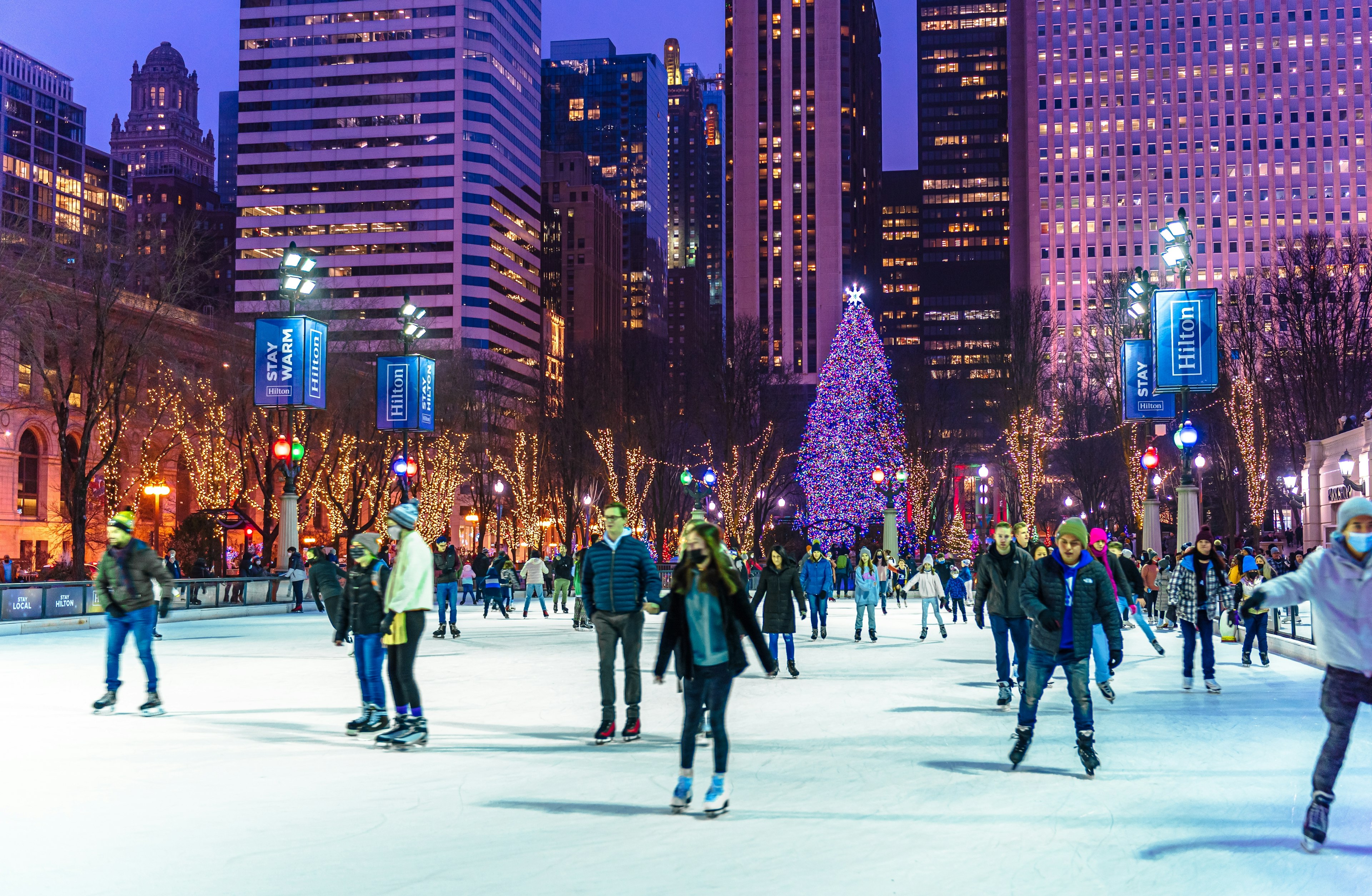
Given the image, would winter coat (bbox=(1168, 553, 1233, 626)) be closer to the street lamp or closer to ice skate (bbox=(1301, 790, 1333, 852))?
ice skate (bbox=(1301, 790, 1333, 852))

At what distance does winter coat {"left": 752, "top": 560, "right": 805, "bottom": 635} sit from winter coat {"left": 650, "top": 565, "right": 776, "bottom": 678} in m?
7.60

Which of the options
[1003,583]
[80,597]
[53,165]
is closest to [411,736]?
[1003,583]

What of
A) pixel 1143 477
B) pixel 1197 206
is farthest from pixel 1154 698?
pixel 1197 206

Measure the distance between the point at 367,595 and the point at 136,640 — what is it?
3281 millimetres

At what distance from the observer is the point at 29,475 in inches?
2231

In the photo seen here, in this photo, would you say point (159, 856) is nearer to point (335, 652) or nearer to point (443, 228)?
point (335, 652)

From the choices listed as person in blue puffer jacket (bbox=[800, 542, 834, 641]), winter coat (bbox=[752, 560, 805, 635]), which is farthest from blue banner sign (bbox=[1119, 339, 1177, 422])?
winter coat (bbox=[752, 560, 805, 635])

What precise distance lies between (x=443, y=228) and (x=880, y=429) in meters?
109

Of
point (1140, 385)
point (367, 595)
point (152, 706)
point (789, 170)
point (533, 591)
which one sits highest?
point (789, 170)

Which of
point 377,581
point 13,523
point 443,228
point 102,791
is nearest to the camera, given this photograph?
point 102,791

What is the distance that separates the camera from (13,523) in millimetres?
55219

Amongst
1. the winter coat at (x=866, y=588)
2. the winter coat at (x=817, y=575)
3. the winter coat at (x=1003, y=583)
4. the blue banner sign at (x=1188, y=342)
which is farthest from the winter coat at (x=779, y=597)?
the blue banner sign at (x=1188, y=342)

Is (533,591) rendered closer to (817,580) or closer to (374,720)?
(817,580)

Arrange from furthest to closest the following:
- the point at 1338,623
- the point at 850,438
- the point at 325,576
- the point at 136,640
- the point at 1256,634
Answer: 1. the point at 850,438
2. the point at 1256,634
3. the point at 325,576
4. the point at 136,640
5. the point at 1338,623
